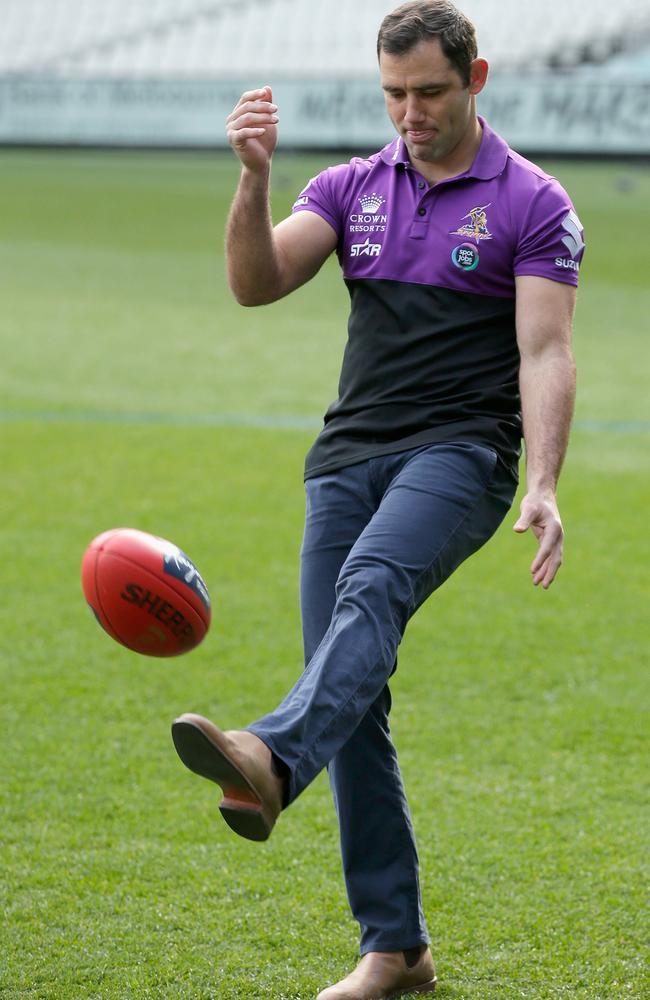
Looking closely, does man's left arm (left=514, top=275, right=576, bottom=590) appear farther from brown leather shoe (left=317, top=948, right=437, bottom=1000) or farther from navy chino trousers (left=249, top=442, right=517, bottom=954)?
brown leather shoe (left=317, top=948, right=437, bottom=1000)

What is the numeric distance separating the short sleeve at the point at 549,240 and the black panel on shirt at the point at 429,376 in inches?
5.5

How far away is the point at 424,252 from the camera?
349 centimetres

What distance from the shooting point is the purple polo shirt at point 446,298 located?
135 inches

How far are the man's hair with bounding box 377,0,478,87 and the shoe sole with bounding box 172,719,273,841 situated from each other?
5.54 feet

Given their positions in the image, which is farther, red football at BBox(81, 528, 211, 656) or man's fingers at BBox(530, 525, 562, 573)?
red football at BBox(81, 528, 211, 656)

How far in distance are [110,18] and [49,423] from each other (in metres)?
24.1

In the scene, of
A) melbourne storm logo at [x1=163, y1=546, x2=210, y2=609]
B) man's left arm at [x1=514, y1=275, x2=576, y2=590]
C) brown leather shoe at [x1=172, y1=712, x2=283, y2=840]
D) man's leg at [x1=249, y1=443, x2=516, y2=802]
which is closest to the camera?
brown leather shoe at [x1=172, y1=712, x2=283, y2=840]

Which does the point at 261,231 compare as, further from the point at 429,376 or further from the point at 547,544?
the point at 547,544

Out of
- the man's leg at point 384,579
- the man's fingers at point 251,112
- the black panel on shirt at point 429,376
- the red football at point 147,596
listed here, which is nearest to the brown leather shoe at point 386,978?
the man's leg at point 384,579

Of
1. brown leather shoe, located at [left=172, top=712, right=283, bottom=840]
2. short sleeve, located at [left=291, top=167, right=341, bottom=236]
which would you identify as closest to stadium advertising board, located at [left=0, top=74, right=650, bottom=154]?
short sleeve, located at [left=291, top=167, right=341, bottom=236]

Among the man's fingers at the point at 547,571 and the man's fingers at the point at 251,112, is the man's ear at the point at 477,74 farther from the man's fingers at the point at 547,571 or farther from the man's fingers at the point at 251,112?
the man's fingers at the point at 547,571

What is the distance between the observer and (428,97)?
3.37 metres

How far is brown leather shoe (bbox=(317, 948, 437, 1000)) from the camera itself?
3.38 m

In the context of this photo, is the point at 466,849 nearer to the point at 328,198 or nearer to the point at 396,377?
the point at 396,377
